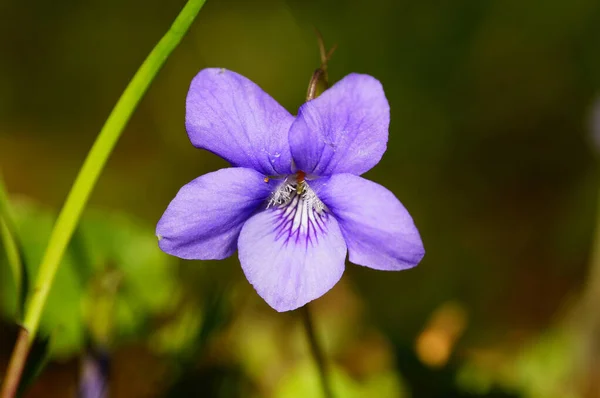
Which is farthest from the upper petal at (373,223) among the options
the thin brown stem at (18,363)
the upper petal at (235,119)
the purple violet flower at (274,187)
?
the thin brown stem at (18,363)

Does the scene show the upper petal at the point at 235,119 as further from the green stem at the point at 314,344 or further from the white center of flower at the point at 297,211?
the green stem at the point at 314,344

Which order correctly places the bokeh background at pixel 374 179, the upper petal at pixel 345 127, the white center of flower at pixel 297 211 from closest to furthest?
the upper petal at pixel 345 127 → the white center of flower at pixel 297 211 → the bokeh background at pixel 374 179

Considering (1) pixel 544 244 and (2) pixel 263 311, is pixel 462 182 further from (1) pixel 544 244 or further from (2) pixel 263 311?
(2) pixel 263 311

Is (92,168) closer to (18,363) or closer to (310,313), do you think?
(18,363)

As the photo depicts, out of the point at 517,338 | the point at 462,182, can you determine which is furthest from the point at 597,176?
the point at 517,338

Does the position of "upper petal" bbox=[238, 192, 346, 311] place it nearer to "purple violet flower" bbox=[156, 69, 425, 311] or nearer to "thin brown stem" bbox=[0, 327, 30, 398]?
"purple violet flower" bbox=[156, 69, 425, 311]

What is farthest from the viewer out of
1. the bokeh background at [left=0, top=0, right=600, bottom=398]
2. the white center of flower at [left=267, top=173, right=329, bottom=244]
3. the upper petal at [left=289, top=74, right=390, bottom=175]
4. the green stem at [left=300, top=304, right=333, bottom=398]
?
the bokeh background at [left=0, top=0, right=600, bottom=398]

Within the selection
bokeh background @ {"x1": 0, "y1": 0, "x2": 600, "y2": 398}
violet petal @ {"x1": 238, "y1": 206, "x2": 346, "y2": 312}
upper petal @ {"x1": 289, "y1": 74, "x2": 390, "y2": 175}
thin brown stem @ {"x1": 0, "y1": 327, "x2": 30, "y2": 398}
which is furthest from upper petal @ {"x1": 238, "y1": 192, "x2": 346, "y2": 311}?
bokeh background @ {"x1": 0, "y1": 0, "x2": 600, "y2": 398}

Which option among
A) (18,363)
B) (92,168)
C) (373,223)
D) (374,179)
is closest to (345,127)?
(373,223)
